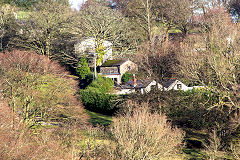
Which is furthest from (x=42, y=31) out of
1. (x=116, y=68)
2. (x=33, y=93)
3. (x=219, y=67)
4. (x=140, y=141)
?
(x=140, y=141)

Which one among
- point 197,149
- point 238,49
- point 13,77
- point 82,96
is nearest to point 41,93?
point 13,77

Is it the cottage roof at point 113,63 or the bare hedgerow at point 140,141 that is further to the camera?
the cottage roof at point 113,63

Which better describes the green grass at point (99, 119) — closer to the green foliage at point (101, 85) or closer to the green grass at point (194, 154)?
the green foliage at point (101, 85)

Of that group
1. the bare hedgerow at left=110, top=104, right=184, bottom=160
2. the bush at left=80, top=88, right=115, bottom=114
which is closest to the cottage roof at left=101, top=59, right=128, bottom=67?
the bush at left=80, top=88, right=115, bottom=114

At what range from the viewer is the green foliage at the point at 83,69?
4484 cm

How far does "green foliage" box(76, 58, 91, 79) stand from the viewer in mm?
44844

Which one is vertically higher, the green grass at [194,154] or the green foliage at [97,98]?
the green foliage at [97,98]

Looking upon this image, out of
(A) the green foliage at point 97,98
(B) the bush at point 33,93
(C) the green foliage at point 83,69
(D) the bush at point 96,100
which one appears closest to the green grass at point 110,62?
(C) the green foliage at point 83,69

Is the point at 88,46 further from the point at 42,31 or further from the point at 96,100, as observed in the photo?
the point at 96,100

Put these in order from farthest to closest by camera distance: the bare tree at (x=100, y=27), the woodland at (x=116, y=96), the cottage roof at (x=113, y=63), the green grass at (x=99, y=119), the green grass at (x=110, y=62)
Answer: the bare tree at (x=100, y=27)
the green grass at (x=110, y=62)
the cottage roof at (x=113, y=63)
the green grass at (x=99, y=119)
the woodland at (x=116, y=96)

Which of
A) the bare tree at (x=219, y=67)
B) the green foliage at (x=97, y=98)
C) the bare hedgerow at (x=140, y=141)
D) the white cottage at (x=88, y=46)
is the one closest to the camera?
the bare hedgerow at (x=140, y=141)

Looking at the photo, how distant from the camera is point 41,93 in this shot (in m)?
23.9

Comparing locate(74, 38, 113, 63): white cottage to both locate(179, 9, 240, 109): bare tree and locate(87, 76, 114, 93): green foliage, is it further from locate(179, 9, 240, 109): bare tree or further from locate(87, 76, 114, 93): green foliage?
locate(179, 9, 240, 109): bare tree

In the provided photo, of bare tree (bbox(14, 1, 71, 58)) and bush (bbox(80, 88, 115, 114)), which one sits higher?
bare tree (bbox(14, 1, 71, 58))
